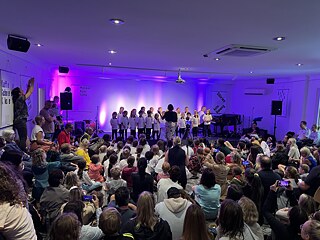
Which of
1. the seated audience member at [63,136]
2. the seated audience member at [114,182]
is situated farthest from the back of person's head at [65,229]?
the seated audience member at [63,136]

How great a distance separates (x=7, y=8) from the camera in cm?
300

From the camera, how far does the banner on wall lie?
1436 cm

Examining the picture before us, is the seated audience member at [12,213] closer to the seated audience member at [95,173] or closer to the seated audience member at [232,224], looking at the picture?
the seated audience member at [232,224]

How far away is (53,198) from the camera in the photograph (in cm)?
296

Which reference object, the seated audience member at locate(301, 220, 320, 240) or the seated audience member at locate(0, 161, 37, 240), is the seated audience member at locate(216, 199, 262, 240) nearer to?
the seated audience member at locate(301, 220, 320, 240)

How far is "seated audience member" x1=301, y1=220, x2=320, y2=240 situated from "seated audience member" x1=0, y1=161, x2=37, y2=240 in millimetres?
1993

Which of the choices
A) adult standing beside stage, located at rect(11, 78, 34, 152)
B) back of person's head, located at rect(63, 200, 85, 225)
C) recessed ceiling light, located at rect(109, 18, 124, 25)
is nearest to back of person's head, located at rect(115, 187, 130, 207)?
back of person's head, located at rect(63, 200, 85, 225)

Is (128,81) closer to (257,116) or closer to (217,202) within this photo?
(257,116)

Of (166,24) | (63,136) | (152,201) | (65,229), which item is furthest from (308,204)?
(63,136)

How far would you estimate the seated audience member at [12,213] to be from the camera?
5.25 ft

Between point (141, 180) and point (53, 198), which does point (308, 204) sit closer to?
point (141, 180)

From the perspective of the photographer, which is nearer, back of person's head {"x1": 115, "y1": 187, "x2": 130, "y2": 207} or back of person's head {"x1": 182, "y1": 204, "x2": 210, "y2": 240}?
back of person's head {"x1": 182, "y1": 204, "x2": 210, "y2": 240}

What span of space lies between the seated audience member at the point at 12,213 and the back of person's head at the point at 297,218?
2066 mm

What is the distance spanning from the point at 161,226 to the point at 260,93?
1192 centimetres
